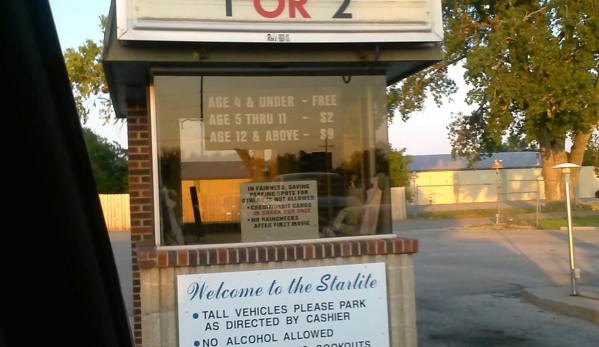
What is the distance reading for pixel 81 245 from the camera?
1.75 m

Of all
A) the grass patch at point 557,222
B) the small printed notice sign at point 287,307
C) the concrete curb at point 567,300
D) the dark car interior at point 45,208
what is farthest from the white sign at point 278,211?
the grass patch at point 557,222

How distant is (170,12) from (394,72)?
217cm

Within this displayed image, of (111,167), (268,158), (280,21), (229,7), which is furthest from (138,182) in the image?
(111,167)

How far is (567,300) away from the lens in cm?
1032

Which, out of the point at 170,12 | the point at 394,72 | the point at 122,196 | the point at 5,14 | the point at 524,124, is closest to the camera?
the point at 5,14

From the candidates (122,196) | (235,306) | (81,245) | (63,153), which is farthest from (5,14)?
(122,196)

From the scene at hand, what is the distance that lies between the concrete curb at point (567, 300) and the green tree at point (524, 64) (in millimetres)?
12612

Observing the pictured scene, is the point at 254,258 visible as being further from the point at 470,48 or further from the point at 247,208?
the point at 470,48

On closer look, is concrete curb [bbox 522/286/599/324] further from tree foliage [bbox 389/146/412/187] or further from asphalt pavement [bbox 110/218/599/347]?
tree foliage [bbox 389/146/412/187]

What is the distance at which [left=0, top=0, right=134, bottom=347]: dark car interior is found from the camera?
1598mm

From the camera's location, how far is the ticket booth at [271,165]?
18.8ft

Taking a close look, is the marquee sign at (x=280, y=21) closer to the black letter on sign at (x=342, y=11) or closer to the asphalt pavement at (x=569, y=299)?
the black letter on sign at (x=342, y=11)

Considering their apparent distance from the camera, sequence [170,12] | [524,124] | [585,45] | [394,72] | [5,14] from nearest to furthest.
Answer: [5,14], [170,12], [394,72], [585,45], [524,124]

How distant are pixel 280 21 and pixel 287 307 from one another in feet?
7.45
